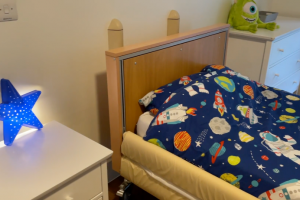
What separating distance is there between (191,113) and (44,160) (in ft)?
2.12

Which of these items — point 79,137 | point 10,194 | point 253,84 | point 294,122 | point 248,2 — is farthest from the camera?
point 248,2

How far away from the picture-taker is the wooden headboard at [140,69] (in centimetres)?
126

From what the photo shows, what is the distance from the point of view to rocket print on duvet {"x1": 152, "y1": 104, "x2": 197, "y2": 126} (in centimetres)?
123

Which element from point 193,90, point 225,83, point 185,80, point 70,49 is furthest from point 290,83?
point 70,49

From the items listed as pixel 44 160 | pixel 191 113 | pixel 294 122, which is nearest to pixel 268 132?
pixel 294 122

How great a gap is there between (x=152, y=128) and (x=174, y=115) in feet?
0.38

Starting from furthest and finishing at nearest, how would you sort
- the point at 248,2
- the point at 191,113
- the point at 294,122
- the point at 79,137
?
the point at 248,2
the point at 294,122
the point at 191,113
the point at 79,137

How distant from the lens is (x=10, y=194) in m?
0.85

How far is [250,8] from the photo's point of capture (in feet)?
7.23

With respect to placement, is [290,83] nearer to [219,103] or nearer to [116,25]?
[219,103]

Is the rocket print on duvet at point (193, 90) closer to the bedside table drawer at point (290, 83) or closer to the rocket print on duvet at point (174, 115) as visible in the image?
the rocket print on duvet at point (174, 115)

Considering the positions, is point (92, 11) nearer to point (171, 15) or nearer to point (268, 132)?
point (171, 15)

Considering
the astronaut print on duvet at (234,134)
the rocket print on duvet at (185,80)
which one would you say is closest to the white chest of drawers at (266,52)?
the astronaut print on duvet at (234,134)

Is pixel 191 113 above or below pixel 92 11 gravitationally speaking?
below
